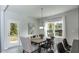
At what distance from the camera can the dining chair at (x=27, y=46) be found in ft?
5.05

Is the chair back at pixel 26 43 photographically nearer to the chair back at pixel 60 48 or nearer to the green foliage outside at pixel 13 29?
the green foliage outside at pixel 13 29

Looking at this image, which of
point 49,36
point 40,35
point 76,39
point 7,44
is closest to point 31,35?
point 40,35

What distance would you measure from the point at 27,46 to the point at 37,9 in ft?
2.20

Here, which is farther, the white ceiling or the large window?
the large window

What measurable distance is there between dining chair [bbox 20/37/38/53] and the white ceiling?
0.44 m

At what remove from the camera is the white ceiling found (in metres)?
1.50

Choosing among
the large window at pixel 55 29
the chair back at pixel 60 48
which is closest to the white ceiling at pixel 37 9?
the large window at pixel 55 29

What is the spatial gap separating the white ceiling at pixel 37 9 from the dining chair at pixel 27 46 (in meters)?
0.44

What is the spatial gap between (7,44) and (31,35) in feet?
1.40

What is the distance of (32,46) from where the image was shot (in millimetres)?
1595

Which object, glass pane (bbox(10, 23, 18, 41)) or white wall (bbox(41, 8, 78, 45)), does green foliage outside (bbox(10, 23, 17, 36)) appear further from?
white wall (bbox(41, 8, 78, 45))

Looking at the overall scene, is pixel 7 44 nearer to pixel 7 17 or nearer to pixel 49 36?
pixel 7 17

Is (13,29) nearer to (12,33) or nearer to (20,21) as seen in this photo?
(12,33)

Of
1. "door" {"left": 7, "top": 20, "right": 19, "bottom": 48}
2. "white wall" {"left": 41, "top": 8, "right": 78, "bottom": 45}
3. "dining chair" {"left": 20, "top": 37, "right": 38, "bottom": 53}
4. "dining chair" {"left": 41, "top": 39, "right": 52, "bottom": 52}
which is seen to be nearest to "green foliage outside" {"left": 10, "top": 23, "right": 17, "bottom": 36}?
"door" {"left": 7, "top": 20, "right": 19, "bottom": 48}
